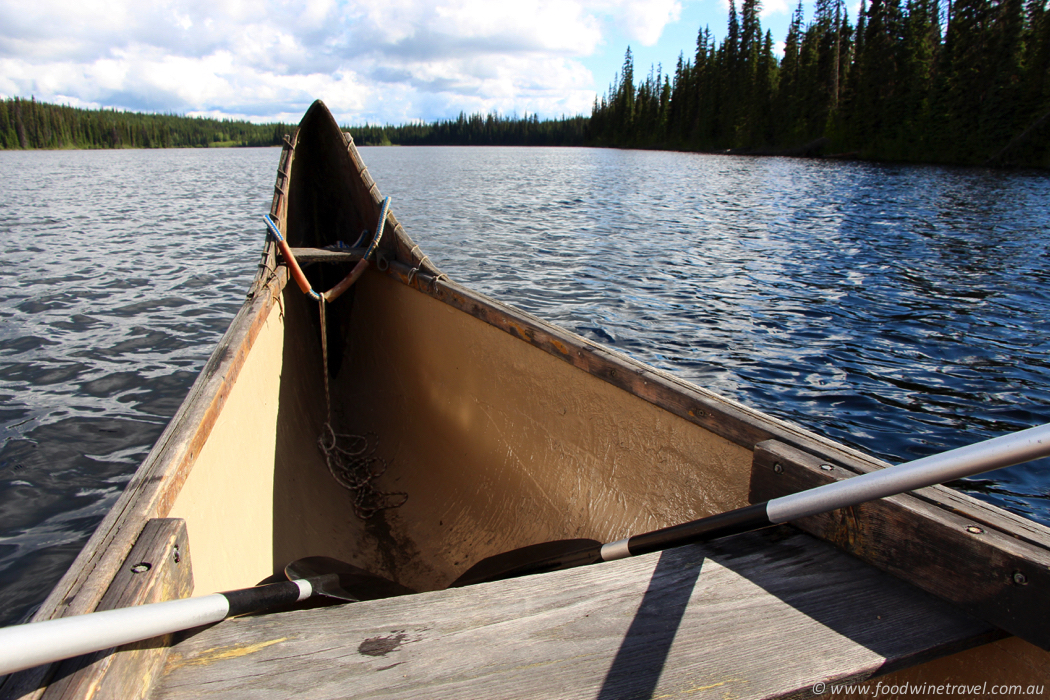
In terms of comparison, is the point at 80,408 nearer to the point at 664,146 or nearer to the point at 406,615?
the point at 406,615

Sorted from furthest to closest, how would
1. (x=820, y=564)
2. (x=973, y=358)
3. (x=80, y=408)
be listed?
(x=973, y=358)
(x=80, y=408)
(x=820, y=564)

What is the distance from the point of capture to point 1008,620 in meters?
1.27

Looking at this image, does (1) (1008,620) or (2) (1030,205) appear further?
(2) (1030,205)

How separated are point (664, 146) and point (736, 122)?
17.0 m

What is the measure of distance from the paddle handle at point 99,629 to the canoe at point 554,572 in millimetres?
75

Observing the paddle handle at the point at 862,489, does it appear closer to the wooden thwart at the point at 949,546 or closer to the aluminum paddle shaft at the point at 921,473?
the aluminum paddle shaft at the point at 921,473

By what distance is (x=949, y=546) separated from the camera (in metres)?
1.38

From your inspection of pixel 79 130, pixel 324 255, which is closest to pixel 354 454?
pixel 324 255

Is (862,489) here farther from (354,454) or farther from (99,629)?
(354,454)

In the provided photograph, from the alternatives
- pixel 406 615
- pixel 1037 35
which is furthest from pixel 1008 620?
pixel 1037 35

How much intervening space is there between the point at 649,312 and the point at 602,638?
7518 mm

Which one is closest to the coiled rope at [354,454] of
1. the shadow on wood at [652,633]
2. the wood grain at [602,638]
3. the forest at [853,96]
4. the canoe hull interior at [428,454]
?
the canoe hull interior at [428,454]

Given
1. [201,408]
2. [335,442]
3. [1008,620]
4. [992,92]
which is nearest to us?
[1008,620]

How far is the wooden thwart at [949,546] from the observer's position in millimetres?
1239
